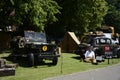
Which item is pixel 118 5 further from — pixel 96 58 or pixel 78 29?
pixel 96 58

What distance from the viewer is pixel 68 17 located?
150ft

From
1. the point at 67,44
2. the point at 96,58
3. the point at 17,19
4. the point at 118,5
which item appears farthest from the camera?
the point at 118,5

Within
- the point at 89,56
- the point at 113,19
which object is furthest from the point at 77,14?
the point at 113,19

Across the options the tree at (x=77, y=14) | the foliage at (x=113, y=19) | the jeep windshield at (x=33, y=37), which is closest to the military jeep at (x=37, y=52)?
the jeep windshield at (x=33, y=37)

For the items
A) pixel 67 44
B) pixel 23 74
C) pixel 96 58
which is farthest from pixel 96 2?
pixel 23 74

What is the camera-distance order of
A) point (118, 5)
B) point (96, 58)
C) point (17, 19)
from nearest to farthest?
1. point (96, 58)
2. point (17, 19)
3. point (118, 5)

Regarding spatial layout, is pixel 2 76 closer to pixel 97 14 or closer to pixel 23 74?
pixel 23 74

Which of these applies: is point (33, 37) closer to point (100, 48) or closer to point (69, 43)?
point (100, 48)

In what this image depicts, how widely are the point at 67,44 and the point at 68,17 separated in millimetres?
12935

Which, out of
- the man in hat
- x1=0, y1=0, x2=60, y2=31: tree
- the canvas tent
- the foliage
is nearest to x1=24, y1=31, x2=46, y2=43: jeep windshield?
the man in hat

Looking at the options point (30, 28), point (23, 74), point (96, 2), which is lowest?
point (23, 74)

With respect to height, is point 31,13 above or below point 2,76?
above

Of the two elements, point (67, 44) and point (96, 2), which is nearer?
point (67, 44)

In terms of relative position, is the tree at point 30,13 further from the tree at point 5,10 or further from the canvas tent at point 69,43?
the canvas tent at point 69,43
